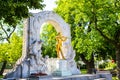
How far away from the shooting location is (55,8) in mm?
29125

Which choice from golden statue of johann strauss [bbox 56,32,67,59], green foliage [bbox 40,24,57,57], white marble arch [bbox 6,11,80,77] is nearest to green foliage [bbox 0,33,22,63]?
green foliage [bbox 40,24,57,57]

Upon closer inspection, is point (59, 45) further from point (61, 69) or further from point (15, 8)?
point (15, 8)

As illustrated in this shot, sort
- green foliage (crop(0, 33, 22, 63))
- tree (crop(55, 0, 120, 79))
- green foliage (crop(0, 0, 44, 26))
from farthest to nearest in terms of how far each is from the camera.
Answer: green foliage (crop(0, 33, 22, 63)) → tree (crop(55, 0, 120, 79)) → green foliage (crop(0, 0, 44, 26))

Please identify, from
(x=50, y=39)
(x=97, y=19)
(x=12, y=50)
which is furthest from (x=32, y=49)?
(x=12, y=50)

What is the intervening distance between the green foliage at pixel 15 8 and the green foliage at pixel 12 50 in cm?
2186

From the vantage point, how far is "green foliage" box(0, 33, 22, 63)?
101 feet

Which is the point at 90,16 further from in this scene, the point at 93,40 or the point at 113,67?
the point at 113,67

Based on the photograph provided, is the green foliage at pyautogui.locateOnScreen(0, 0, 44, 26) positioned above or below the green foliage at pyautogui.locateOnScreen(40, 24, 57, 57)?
below

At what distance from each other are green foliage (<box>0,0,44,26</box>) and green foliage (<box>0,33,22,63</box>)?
71.7ft

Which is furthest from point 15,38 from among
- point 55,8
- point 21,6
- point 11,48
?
point 21,6

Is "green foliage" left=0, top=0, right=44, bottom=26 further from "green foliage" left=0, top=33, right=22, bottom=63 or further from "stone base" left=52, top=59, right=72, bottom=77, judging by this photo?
"green foliage" left=0, top=33, right=22, bottom=63

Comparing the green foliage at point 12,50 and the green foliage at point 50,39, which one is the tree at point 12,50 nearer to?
the green foliage at point 12,50

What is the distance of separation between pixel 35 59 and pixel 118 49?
821 cm

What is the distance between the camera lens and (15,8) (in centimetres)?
864
